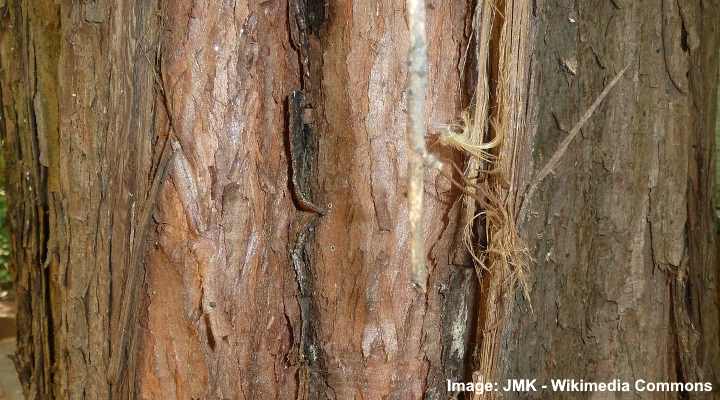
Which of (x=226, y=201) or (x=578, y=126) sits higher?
(x=578, y=126)

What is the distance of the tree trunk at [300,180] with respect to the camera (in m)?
0.88

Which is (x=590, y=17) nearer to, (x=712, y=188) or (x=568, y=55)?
(x=568, y=55)

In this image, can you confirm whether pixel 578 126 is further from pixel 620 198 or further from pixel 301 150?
pixel 301 150

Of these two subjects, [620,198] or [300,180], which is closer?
[300,180]

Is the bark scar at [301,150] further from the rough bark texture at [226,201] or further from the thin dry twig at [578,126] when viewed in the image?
the thin dry twig at [578,126]

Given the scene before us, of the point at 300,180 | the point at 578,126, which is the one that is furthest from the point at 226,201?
the point at 578,126

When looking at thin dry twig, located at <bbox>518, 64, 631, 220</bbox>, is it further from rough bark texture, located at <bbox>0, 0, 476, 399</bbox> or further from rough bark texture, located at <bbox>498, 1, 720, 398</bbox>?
rough bark texture, located at <bbox>0, 0, 476, 399</bbox>

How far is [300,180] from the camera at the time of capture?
3.10 feet

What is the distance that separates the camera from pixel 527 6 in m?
0.92

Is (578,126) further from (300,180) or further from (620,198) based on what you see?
(300,180)

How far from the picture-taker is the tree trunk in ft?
2.89

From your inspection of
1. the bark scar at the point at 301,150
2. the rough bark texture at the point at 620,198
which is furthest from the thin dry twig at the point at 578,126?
the bark scar at the point at 301,150

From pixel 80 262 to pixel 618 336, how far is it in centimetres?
85

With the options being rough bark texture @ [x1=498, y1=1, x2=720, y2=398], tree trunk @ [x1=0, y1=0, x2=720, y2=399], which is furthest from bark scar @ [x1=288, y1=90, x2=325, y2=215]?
rough bark texture @ [x1=498, y1=1, x2=720, y2=398]
